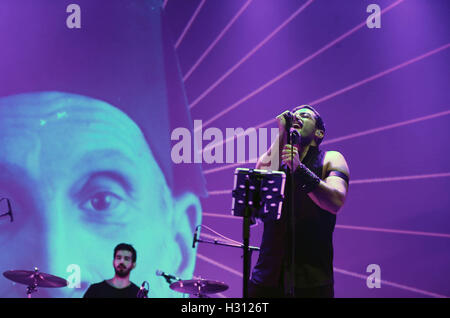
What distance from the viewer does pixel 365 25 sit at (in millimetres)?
4805

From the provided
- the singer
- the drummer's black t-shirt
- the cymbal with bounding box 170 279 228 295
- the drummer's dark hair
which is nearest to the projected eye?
the drummer's dark hair

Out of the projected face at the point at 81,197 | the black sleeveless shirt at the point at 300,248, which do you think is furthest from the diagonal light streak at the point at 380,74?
the black sleeveless shirt at the point at 300,248

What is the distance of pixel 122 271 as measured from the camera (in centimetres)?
431

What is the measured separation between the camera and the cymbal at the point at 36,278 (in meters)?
4.02

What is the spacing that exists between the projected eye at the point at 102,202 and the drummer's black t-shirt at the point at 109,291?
0.66 meters

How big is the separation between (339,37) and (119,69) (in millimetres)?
2058

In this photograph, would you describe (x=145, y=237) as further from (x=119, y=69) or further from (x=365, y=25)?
(x=365, y=25)

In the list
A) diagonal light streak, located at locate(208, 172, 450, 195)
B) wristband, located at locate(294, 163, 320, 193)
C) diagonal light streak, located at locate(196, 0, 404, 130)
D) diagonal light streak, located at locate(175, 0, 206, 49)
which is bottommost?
wristband, located at locate(294, 163, 320, 193)

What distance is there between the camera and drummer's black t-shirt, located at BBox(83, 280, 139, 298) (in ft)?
14.0

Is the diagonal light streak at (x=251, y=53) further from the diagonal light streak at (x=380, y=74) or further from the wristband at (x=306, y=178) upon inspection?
the wristband at (x=306, y=178)

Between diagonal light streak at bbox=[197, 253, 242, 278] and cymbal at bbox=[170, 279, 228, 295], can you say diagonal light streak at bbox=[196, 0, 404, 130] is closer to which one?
diagonal light streak at bbox=[197, 253, 242, 278]

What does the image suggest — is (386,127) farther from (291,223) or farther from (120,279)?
(120,279)

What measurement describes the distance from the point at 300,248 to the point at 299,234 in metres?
0.08

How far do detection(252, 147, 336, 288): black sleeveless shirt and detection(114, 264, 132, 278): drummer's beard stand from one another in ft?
5.98
